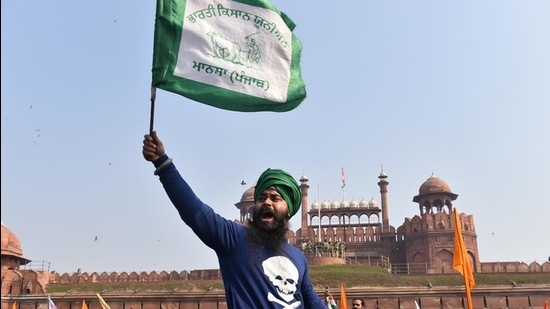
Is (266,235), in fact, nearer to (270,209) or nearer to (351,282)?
(270,209)

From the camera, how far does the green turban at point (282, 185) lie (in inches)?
101

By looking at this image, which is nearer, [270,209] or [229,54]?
[270,209]

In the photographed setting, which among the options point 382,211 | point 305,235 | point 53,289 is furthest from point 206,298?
point 382,211

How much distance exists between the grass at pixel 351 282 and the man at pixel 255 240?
23.0 m

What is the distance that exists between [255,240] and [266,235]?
59 mm

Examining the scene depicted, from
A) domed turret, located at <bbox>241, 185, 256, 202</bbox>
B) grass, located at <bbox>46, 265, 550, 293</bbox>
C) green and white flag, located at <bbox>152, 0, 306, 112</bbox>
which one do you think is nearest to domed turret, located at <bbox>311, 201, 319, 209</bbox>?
domed turret, located at <bbox>241, 185, 256, 202</bbox>

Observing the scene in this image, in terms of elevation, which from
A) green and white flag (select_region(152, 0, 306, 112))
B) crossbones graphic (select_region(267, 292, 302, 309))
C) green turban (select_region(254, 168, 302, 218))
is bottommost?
crossbones graphic (select_region(267, 292, 302, 309))

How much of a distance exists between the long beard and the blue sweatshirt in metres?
0.03

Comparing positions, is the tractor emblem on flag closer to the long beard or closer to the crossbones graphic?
the long beard

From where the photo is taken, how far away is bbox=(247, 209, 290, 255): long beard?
2445 mm

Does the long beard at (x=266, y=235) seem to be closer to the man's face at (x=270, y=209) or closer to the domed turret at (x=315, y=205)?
the man's face at (x=270, y=209)

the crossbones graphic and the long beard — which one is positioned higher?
the long beard

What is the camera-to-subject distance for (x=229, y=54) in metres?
3.27

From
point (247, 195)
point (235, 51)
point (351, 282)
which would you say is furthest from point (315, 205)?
point (235, 51)
